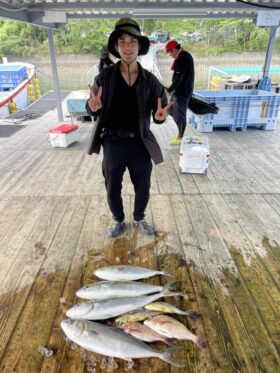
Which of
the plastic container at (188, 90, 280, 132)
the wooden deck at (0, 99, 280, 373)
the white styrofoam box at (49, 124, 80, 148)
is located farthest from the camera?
the plastic container at (188, 90, 280, 132)

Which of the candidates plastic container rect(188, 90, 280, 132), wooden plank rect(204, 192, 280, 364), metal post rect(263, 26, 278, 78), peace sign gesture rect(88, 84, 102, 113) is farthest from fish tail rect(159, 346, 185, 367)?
metal post rect(263, 26, 278, 78)

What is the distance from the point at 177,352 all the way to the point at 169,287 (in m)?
0.41

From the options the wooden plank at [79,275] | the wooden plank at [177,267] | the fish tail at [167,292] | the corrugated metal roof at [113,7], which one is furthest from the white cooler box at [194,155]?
the corrugated metal roof at [113,7]

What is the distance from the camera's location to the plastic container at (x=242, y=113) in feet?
18.4

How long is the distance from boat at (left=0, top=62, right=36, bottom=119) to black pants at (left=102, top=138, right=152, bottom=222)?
7.92 m

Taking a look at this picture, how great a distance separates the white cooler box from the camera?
3682 mm

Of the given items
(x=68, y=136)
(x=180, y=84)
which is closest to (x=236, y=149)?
(x=180, y=84)

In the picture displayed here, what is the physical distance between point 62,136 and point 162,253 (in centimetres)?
348

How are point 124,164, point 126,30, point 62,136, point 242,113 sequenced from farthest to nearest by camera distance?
1. point 242,113
2. point 62,136
3. point 124,164
4. point 126,30

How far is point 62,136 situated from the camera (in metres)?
4.94

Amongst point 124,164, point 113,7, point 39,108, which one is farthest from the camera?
point 39,108

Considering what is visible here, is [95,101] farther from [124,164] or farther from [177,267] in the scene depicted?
[177,267]

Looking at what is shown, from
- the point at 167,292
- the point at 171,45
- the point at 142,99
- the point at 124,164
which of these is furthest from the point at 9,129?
the point at 167,292

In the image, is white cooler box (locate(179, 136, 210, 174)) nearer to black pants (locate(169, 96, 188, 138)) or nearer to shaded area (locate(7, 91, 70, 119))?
black pants (locate(169, 96, 188, 138))
